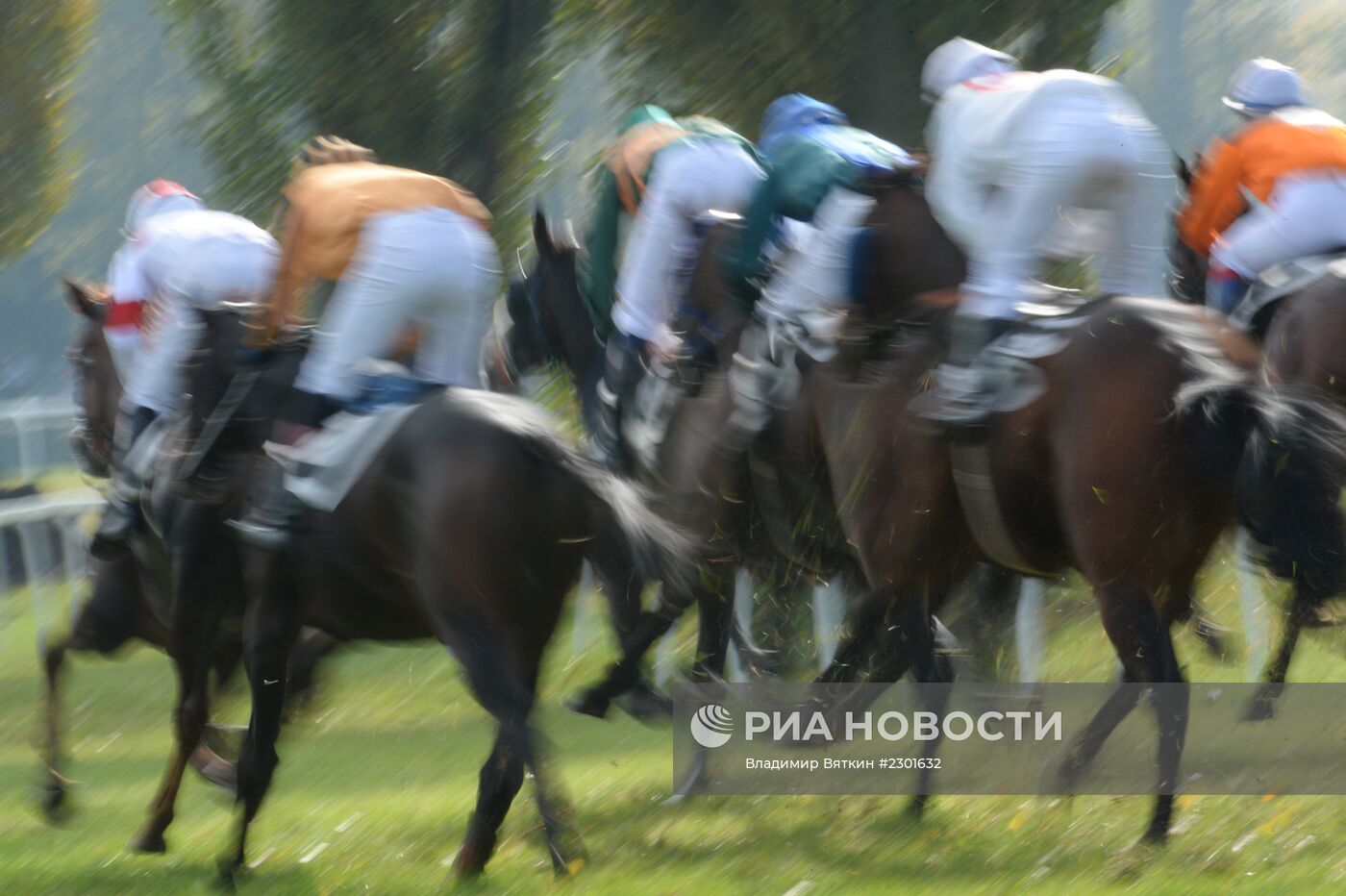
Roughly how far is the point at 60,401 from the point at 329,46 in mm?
7301

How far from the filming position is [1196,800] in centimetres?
574

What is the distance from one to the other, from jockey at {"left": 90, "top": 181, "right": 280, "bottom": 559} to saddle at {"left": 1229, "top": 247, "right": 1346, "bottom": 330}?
334 centimetres

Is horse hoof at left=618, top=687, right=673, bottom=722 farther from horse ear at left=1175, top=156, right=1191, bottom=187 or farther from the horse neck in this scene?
horse ear at left=1175, top=156, right=1191, bottom=187

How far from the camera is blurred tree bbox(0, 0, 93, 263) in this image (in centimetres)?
1894

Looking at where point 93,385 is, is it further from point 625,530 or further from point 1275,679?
point 1275,679

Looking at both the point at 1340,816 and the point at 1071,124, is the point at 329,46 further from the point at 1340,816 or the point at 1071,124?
the point at 1340,816

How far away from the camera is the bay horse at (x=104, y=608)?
281 inches

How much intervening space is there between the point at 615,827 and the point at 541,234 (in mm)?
2706

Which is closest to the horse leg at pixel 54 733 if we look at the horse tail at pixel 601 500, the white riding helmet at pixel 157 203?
the white riding helmet at pixel 157 203

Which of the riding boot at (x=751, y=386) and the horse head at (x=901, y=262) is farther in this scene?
the riding boot at (x=751, y=386)

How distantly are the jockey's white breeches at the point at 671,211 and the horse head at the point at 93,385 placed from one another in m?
2.10

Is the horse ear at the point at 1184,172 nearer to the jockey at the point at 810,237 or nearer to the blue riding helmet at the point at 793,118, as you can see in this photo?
the jockey at the point at 810,237

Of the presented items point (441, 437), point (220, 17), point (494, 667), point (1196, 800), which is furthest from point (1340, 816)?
point (220, 17)

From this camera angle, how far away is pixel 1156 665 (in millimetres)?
5270
